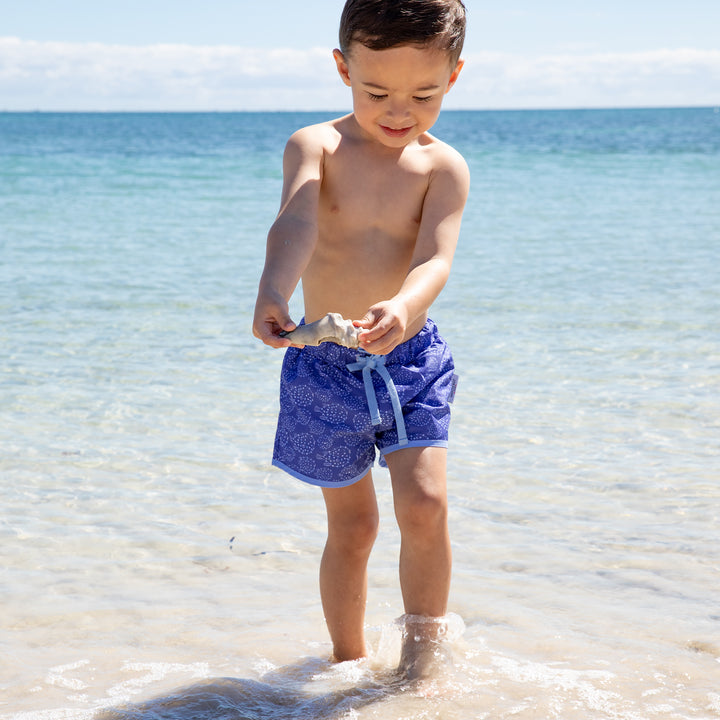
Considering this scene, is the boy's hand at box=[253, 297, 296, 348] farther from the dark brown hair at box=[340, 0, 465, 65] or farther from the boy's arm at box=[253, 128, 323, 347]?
the dark brown hair at box=[340, 0, 465, 65]

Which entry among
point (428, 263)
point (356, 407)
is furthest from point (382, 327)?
point (356, 407)

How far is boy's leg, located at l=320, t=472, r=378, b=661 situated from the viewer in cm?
236

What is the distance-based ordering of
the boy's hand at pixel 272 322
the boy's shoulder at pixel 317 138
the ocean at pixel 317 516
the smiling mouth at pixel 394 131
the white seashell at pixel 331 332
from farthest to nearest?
the ocean at pixel 317 516 → the boy's shoulder at pixel 317 138 → the smiling mouth at pixel 394 131 → the boy's hand at pixel 272 322 → the white seashell at pixel 331 332

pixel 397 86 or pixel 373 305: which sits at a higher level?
pixel 397 86

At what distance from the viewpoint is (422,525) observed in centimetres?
221

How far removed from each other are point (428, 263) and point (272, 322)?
0.42m

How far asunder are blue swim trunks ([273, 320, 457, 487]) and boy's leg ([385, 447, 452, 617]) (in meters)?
0.04

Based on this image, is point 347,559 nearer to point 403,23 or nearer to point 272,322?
point 272,322

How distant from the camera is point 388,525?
3.33m

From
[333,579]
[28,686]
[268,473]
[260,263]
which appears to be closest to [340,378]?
[333,579]

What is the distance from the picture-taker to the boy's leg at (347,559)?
236cm

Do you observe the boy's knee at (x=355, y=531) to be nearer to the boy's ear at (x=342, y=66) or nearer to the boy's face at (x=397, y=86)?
the boy's face at (x=397, y=86)

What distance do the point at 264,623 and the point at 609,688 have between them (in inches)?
38.5

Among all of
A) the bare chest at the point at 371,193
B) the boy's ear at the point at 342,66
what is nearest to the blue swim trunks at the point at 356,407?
the bare chest at the point at 371,193
